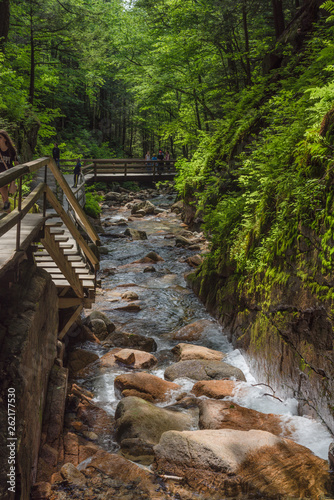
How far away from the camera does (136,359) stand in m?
7.80

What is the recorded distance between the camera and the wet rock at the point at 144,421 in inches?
206

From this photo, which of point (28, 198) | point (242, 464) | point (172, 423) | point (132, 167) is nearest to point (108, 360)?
point (172, 423)

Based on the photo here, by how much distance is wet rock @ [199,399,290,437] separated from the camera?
5434 millimetres

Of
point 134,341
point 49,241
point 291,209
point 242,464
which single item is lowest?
point 134,341

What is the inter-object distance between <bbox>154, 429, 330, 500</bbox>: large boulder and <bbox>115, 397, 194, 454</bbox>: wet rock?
0.49 meters

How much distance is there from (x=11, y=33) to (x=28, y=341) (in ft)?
69.8

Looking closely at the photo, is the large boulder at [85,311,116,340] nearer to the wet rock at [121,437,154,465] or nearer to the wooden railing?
the wet rock at [121,437,154,465]

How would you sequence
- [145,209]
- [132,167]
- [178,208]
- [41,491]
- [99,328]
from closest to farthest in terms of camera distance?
[41,491]
[99,328]
[178,208]
[145,209]
[132,167]

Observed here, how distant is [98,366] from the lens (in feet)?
25.0

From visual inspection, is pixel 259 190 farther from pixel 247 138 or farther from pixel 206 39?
pixel 206 39

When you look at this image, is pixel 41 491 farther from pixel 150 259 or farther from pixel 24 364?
pixel 150 259

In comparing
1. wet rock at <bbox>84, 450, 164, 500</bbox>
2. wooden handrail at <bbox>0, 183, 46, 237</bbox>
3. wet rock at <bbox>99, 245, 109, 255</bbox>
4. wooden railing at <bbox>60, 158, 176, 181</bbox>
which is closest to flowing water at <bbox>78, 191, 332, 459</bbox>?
wet rock at <bbox>99, 245, 109, 255</bbox>

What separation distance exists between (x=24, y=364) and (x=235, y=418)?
326 centimetres

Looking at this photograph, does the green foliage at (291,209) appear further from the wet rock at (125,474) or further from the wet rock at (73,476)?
the wet rock at (73,476)
